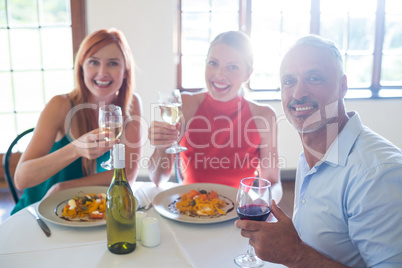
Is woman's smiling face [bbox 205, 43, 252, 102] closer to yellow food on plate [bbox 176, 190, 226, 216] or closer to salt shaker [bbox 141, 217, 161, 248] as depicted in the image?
yellow food on plate [bbox 176, 190, 226, 216]

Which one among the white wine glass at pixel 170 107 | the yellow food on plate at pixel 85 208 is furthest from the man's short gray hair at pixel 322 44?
the yellow food on plate at pixel 85 208

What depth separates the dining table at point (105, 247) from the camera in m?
1.08

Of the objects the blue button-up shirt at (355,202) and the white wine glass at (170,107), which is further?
the white wine glass at (170,107)

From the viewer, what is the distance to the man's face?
122cm

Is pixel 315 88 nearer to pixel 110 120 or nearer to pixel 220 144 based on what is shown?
pixel 110 120

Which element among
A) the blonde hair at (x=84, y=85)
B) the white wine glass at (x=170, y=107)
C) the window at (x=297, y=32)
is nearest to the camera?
the white wine glass at (x=170, y=107)

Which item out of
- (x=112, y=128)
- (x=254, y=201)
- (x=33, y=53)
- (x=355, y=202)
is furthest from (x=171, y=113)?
(x=33, y=53)

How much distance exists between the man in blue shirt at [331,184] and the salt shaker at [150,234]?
0.29 meters

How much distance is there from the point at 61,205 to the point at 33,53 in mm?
2878

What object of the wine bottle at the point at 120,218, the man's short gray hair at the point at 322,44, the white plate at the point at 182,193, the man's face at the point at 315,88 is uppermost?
the man's short gray hair at the point at 322,44

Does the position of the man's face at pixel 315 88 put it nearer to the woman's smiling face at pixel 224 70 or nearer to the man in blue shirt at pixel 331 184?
the man in blue shirt at pixel 331 184

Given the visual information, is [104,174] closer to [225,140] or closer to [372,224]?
[225,140]

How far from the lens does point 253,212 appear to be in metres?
1.04

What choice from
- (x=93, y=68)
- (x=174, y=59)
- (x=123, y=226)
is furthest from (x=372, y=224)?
(x=174, y=59)
